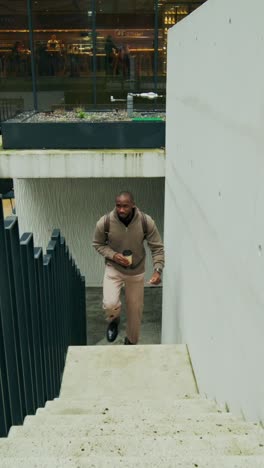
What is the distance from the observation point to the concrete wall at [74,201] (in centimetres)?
1012

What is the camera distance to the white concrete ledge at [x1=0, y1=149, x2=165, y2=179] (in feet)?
26.5

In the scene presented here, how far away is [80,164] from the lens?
8148 mm

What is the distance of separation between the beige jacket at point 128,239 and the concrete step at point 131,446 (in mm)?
3730

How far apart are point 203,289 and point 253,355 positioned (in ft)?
5.04

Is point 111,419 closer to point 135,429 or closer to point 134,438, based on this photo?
point 135,429

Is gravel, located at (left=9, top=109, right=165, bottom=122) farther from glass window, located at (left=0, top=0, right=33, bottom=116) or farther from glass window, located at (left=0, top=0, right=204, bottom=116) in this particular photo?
glass window, located at (left=0, top=0, right=33, bottom=116)

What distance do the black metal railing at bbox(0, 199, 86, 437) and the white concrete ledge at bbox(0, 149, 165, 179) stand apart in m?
3.23

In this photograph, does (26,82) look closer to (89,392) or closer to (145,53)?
(145,53)

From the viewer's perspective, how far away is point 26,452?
6.25 feet

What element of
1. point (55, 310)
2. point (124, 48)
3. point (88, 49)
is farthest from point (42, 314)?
point (124, 48)

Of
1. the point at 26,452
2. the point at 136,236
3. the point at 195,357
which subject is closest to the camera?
the point at 26,452

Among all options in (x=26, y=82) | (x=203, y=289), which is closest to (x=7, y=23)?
(x=26, y=82)

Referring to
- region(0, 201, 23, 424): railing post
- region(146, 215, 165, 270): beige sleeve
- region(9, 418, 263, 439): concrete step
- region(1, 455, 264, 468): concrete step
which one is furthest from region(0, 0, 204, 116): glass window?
region(1, 455, 264, 468): concrete step

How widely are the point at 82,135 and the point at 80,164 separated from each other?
58 cm
